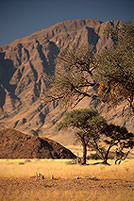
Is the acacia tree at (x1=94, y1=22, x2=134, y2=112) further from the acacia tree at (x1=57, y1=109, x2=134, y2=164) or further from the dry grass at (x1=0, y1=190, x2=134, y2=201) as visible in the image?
the acacia tree at (x1=57, y1=109, x2=134, y2=164)

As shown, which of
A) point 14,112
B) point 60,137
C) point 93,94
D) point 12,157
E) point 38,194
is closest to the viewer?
point 38,194

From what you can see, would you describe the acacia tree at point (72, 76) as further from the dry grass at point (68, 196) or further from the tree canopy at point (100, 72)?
the dry grass at point (68, 196)

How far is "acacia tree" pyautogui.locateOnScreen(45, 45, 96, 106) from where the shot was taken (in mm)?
11854

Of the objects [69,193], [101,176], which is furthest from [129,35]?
[101,176]

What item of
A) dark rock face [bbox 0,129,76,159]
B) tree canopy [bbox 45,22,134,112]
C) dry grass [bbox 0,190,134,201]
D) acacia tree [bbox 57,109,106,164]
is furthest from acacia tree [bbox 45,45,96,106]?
dark rock face [bbox 0,129,76,159]

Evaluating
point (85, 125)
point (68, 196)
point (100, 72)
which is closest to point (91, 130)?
point (85, 125)

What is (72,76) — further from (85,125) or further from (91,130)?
(85,125)

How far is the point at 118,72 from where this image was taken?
10.4 meters

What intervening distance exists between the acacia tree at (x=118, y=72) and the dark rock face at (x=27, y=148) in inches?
1232

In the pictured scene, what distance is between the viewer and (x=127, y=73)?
34.3 ft

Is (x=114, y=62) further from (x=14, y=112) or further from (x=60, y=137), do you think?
(x=14, y=112)

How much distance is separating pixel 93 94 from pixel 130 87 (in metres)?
2.01

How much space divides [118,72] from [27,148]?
113ft

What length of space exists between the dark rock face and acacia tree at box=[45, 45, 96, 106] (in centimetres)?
3004
